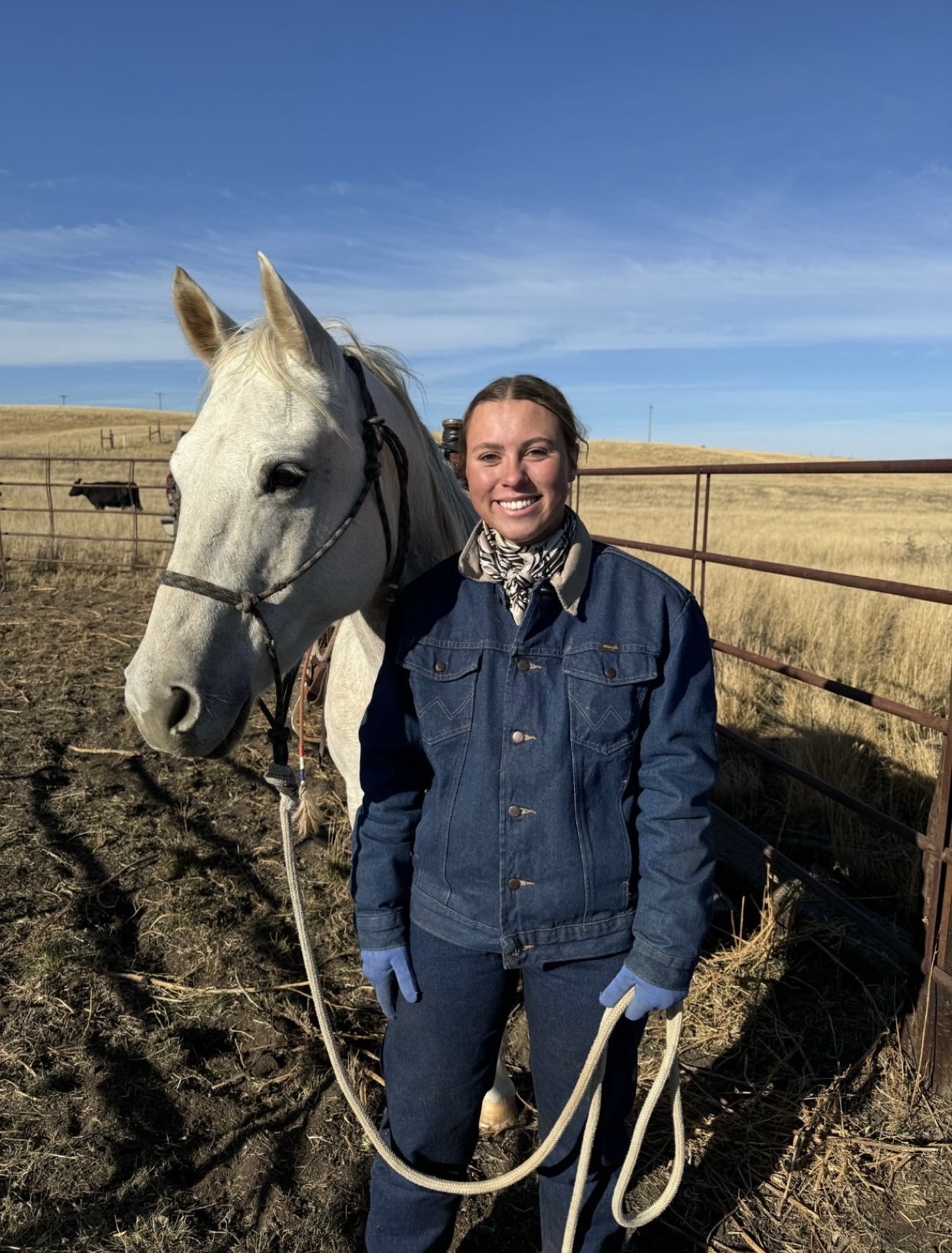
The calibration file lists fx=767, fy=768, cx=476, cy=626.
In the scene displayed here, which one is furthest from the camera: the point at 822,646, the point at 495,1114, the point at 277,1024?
the point at 822,646

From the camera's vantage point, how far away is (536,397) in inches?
58.8

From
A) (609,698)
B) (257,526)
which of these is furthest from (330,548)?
(609,698)

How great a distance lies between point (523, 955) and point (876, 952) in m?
1.91

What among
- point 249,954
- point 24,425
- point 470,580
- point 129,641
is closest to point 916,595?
point 470,580

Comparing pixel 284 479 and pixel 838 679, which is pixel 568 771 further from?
pixel 838 679

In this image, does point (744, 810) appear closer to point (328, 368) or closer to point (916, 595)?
point (916, 595)

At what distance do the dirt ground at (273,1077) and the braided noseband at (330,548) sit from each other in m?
1.27

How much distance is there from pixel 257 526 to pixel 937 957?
234 centimetres

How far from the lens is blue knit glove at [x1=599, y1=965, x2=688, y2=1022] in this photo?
1395mm

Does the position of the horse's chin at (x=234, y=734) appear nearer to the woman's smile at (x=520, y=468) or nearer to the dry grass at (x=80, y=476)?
the woman's smile at (x=520, y=468)

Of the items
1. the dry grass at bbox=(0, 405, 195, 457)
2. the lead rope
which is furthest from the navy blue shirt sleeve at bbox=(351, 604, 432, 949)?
the dry grass at bbox=(0, 405, 195, 457)

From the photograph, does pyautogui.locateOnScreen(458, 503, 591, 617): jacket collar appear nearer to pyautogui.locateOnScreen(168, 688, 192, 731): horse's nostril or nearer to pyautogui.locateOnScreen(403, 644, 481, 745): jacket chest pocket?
pyautogui.locateOnScreen(403, 644, 481, 745): jacket chest pocket

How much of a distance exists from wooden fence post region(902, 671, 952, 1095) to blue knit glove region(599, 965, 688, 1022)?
1302 mm

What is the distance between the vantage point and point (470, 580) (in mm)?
1590
